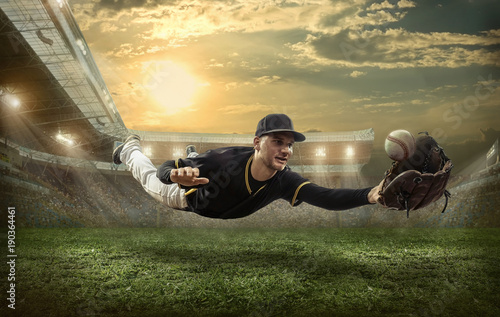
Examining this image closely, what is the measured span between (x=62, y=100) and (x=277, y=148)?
13.7 m

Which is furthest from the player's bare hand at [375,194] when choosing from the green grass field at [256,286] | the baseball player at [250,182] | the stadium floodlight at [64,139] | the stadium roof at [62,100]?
the stadium floodlight at [64,139]

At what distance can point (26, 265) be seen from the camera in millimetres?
6094

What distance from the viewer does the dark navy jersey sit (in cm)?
446

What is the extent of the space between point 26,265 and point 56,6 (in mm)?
7516

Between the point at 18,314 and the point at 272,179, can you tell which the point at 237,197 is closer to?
the point at 272,179

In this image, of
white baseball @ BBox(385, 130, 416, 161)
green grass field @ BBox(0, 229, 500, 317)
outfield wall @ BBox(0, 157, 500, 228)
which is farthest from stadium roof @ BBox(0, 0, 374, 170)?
white baseball @ BBox(385, 130, 416, 161)

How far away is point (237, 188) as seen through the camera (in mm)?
4762

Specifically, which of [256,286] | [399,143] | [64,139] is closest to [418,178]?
[399,143]

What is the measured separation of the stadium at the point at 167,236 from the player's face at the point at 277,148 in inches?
60.3

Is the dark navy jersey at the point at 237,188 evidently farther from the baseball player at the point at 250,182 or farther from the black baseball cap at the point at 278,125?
the black baseball cap at the point at 278,125

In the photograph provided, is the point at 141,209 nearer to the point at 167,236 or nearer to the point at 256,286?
the point at 167,236

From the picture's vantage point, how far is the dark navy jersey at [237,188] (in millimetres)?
4465

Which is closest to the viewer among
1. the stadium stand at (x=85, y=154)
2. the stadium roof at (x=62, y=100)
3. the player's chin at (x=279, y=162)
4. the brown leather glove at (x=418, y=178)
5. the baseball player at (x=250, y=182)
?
the brown leather glove at (x=418, y=178)

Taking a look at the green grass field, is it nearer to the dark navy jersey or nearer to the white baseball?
the dark navy jersey
